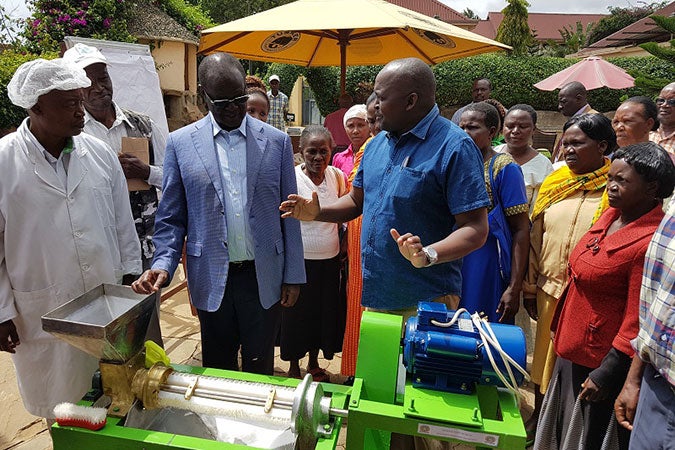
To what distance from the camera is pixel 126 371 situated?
1530 mm

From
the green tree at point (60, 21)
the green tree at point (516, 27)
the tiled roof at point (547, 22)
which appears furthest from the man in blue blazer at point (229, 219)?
the tiled roof at point (547, 22)

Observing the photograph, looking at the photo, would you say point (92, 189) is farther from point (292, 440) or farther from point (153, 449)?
point (292, 440)

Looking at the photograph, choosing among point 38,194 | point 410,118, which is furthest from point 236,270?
point 410,118

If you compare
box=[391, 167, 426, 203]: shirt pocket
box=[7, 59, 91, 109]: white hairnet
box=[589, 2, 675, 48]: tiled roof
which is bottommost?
box=[391, 167, 426, 203]: shirt pocket

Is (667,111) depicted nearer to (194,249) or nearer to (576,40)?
(194,249)

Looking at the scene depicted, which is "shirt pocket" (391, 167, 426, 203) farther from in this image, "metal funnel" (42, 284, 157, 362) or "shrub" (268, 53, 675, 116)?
"shrub" (268, 53, 675, 116)

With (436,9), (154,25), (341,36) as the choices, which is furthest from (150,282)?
(436,9)

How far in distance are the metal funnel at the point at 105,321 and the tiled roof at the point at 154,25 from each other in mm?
10428

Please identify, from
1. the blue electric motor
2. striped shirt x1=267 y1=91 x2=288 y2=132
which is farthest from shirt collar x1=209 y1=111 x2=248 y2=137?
striped shirt x1=267 y1=91 x2=288 y2=132

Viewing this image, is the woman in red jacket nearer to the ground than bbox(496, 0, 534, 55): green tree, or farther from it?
nearer to the ground

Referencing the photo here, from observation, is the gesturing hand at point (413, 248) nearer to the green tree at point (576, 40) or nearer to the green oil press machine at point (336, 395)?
the green oil press machine at point (336, 395)

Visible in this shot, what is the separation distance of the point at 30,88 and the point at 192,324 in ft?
9.11

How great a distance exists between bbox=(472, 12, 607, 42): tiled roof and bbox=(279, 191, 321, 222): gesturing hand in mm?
40950

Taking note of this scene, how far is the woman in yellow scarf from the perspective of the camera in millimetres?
2480
